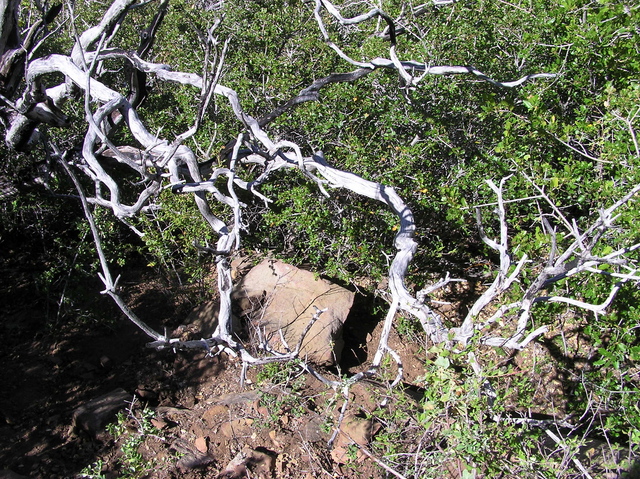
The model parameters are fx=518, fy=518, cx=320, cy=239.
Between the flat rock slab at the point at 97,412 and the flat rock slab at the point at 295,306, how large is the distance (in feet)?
4.38

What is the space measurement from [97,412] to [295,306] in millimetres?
2003

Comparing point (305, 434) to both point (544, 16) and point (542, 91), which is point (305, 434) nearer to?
point (542, 91)

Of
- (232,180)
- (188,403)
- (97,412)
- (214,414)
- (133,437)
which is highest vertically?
(232,180)

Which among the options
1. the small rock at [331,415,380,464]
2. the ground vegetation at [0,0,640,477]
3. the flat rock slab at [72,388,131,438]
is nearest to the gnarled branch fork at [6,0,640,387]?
the ground vegetation at [0,0,640,477]

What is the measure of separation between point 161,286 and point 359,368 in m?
2.59

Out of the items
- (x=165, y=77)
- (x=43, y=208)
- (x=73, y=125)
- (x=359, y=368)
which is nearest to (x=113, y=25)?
(x=165, y=77)

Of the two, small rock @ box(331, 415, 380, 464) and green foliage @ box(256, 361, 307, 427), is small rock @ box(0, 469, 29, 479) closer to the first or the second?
green foliage @ box(256, 361, 307, 427)

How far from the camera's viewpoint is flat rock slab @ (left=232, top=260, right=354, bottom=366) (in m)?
5.01

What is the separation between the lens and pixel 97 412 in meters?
4.26

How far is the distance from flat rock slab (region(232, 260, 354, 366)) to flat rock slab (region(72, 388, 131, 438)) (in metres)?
1.34

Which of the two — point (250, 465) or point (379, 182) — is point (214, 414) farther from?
point (379, 182)

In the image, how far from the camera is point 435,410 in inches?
107

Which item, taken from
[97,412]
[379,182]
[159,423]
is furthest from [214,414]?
[379,182]

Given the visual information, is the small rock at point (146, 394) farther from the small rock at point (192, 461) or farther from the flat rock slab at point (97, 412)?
the small rock at point (192, 461)
